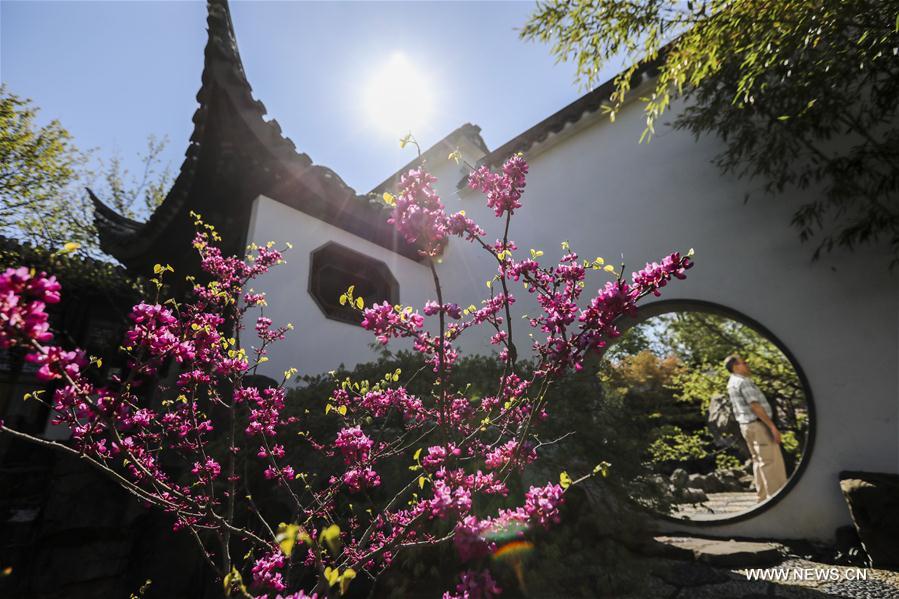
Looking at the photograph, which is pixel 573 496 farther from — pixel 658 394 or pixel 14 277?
pixel 658 394

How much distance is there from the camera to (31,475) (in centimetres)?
480

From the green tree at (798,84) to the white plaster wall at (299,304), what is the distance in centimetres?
342

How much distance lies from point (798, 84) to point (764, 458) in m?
4.80

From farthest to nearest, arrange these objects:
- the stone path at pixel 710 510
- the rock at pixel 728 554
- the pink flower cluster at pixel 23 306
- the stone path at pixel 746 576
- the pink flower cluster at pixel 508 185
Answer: the stone path at pixel 710 510
the rock at pixel 728 554
the stone path at pixel 746 576
the pink flower cluster at pixel 508 185
the pink flower cluster at pixel 23 306

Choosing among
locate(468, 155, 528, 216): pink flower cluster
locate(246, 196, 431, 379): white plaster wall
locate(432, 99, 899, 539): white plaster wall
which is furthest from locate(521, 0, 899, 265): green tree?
locate(246, 196, 431, 379): white plaster wall

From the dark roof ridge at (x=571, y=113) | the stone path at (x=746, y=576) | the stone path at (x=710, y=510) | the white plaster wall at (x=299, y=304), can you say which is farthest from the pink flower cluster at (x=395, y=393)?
the dark roof ridge at (x=571, y=113)

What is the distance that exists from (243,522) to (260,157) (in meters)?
3.52

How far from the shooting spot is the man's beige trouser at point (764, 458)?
514 cm

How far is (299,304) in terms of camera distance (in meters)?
4.74

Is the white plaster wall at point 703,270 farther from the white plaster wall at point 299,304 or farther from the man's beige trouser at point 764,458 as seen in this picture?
the man's beige trouser at point 764,458

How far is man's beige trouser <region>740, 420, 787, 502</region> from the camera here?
5.14 metres

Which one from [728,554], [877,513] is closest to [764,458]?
[877,513]

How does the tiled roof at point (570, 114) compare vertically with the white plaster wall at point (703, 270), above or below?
above

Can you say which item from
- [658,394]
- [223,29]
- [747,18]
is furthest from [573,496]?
[658,394]
